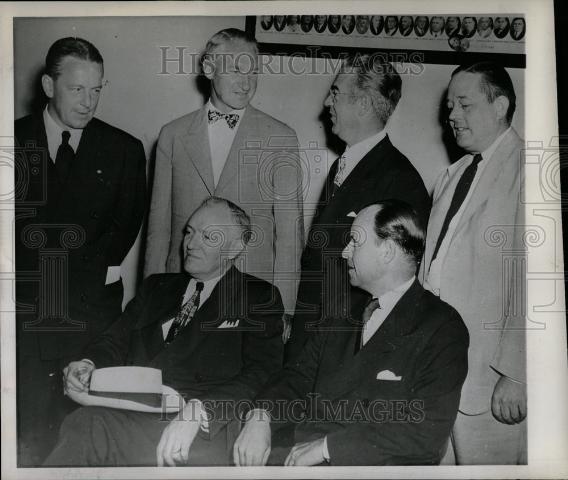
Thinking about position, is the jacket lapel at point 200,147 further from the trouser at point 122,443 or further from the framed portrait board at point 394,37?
the trouser at point 122,443

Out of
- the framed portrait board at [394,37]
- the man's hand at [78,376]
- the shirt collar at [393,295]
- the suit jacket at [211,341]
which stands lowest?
the man's hand at [78,376]

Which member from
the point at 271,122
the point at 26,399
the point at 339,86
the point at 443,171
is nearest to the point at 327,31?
the point at 339,86

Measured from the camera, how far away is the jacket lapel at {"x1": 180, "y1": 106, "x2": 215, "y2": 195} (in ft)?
9.28

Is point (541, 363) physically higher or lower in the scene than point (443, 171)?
lower

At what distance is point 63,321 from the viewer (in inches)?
111

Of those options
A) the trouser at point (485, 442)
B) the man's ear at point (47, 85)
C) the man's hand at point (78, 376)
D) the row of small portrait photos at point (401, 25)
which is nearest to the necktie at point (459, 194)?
the row of small portrait photos at point (401, 25)

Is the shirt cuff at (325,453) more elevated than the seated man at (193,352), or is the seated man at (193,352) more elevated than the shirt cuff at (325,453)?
the seated man at (193,352)

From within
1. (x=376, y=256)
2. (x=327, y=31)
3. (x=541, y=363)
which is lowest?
(x=541, y=363)

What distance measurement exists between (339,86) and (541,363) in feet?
4.92

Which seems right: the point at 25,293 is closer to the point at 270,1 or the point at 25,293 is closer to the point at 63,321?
the point at 63,321

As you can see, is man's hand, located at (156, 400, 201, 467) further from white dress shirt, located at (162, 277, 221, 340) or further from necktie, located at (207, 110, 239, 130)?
necktie, located at (207, 110, 239, 130)

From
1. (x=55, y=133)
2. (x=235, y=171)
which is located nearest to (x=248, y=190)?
(x=235, y=171)

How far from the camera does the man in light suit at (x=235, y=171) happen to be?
2822mm

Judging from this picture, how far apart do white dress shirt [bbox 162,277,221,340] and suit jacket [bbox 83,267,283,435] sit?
0.01m
